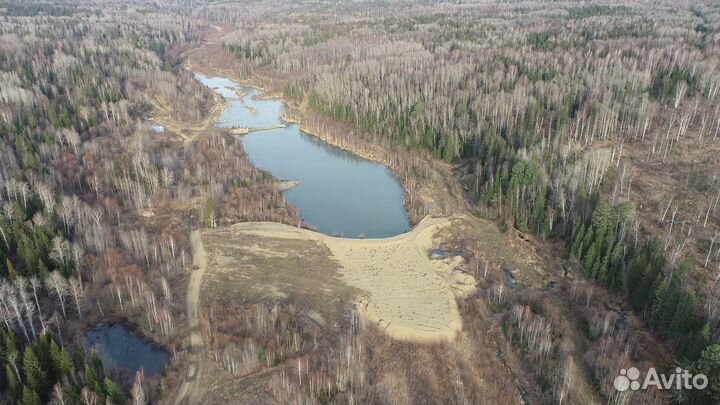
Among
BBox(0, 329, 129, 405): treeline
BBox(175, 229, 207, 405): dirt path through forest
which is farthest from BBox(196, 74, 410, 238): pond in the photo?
BBox(0, 329, 129, 405): treeline

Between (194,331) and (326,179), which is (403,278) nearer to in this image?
(194,331)

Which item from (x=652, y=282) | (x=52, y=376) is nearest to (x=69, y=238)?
(x=52, y=376)

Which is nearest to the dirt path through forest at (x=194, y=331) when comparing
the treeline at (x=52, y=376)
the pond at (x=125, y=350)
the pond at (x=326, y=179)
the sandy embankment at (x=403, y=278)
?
the pond at (x=125, y=350)

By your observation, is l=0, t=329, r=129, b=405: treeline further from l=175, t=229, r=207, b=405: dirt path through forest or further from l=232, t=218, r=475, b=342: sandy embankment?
l=232, t=218, r=475, b=342: sandy embankment

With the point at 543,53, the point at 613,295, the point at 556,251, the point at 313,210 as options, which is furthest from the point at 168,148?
the point at 543,53

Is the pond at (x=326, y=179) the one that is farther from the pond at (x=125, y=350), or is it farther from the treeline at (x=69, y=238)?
the pond at (x=125, y=350)

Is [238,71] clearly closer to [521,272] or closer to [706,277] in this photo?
[521,272]
